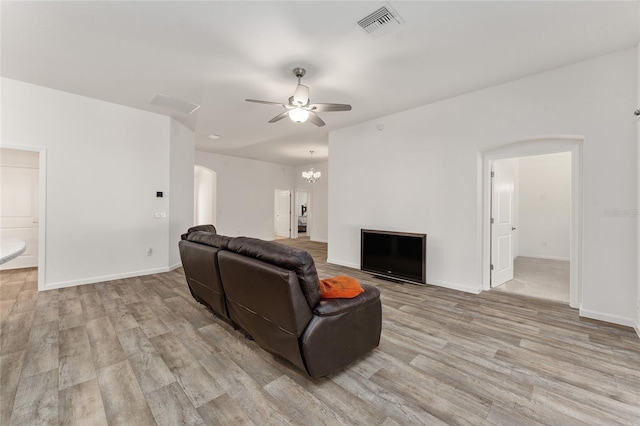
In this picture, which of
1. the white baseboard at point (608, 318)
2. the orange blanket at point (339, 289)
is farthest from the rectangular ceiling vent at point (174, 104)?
the white baseboard at point (608, 318)

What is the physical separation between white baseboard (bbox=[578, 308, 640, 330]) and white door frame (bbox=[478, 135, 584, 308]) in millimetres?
185

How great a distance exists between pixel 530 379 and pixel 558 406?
26 cm

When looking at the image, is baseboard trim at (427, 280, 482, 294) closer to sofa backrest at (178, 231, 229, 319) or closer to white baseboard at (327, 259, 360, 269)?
white baseboard at (327, 259, 360, 269)

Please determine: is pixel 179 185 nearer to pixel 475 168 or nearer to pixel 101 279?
pixel 101 279

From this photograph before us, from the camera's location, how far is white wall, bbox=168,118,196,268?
5.09 metres

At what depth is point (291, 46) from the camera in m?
2.72

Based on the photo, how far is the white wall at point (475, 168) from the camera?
2854 millimetres

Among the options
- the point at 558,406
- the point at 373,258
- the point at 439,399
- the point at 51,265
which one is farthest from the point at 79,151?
the point at 558,406

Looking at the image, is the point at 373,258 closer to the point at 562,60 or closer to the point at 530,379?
the point at 530,379

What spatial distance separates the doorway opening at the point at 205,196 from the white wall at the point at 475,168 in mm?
4353

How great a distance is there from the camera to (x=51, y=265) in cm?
389

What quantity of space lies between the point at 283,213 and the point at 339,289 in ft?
30.1

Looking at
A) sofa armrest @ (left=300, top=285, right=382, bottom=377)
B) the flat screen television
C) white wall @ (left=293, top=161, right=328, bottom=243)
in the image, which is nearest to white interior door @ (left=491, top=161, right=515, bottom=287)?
the flat screen television

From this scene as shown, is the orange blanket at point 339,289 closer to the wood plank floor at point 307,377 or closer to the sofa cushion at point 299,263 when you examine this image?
the sofa cushion at point 299,263
